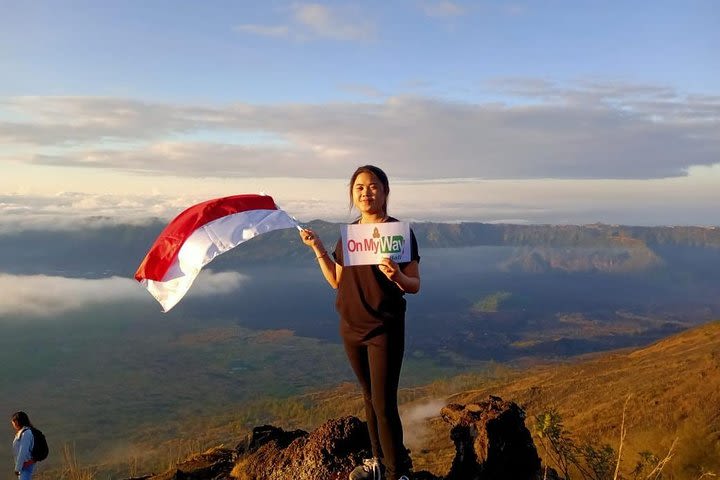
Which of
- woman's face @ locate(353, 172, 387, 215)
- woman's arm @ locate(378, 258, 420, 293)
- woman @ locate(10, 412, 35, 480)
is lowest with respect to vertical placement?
woman @ locate(10, 412, 35, 480)

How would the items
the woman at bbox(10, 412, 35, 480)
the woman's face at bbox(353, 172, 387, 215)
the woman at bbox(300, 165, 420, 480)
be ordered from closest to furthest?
1. the woman at bbox(300, 165, 420, 480)
2. the woman's face at bbox(353, 172, 387, 215)
3. the woman at bbox(10, 412, 35, 480)

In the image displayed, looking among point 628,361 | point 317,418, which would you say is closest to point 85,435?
point 317,418

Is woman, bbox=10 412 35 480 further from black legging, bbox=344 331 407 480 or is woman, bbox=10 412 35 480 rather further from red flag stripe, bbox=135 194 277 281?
black legging, bbox=344 331 407 480

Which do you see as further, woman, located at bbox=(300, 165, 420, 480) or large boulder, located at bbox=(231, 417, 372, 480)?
large boulder, located at bbox=(231, 417, 372, 480)

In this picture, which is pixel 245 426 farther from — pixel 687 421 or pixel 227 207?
pixel 227 207

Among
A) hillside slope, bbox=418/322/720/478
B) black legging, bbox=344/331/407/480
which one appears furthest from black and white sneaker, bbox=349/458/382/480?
hillside slope, bbox=418/322/720/478

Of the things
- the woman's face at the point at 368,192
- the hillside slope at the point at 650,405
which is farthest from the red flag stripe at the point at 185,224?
the hillside slope at the point at 650,405

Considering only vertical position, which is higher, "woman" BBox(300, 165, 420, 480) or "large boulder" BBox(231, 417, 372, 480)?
"woman" BBox(300, 165, 420, 480)
